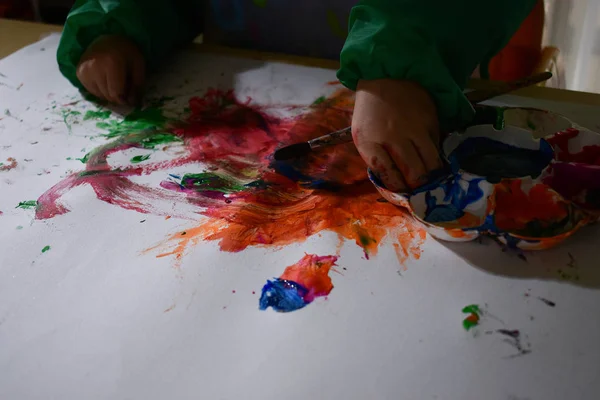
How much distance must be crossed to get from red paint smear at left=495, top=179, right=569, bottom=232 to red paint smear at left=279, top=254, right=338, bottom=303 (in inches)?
5.6

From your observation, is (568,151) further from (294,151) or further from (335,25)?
(335,25)

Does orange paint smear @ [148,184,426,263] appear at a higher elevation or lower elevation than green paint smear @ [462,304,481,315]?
higher

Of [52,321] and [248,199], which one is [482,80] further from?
[52,321]

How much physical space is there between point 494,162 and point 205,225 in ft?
0.89

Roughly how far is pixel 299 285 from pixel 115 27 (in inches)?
20.0

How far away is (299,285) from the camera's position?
0.41 m

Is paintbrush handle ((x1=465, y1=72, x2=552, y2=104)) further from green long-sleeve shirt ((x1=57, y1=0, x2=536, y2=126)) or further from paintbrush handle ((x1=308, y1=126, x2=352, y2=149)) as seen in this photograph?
paintbrush handle ((x1=308, y1=126, x2=352, y2=149))

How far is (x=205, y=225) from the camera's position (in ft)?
1.59

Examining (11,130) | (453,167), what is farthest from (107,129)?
(453,167)

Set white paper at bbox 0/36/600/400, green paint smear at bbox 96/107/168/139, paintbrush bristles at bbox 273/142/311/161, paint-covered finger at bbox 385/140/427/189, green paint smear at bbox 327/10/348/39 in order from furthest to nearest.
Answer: green paint smear at bbox 327/10/348/39, green paint smear at bbox 96/107/168/139, paintbrush bristles at bbox 273/142/311/161, paint-covered finger at bbox 385/140/427/189, white paper at bbox 0/36/600/400

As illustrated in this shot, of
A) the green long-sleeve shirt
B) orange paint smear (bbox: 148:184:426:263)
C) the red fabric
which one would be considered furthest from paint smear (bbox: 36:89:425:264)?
the red fabric

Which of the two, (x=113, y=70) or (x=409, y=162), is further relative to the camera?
(x=113, y=70)

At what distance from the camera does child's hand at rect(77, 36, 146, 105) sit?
27.5 inches

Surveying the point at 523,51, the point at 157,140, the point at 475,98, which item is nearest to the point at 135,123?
the point at 157,140
